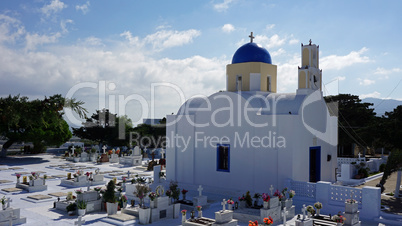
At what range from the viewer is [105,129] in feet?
154

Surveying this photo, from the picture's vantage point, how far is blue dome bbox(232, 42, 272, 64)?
66.7 feet

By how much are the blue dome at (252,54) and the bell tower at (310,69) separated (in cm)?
265

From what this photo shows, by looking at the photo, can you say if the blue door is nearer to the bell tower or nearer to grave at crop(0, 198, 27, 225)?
the bell tower

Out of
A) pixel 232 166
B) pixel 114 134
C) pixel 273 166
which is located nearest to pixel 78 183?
pixel 232 166

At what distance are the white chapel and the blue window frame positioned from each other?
6 cm

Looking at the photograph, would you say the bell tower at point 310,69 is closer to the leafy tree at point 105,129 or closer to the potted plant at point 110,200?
the potted plant at point 110,200

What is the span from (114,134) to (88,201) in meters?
32.4

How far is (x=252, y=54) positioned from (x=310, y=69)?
3.79m

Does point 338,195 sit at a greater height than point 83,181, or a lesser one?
greater

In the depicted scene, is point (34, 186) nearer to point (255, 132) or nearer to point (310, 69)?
point (255, 132)

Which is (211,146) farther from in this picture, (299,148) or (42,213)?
(42,213)

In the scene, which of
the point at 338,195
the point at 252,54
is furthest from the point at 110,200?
the point at 252,54

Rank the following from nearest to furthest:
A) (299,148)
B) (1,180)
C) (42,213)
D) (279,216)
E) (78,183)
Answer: (279,216) < (42,213) < (299,148) < (78,183) < (1,180)

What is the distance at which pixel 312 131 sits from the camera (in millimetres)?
17828
